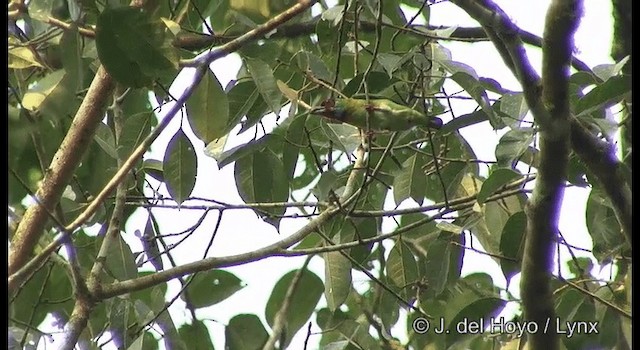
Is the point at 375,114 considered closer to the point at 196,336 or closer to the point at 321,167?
the point at 321,167

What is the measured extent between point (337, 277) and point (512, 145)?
12.4 inches

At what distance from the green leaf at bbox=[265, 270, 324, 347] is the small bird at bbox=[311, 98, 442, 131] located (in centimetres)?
41

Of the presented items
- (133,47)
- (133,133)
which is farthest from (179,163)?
(133,47)

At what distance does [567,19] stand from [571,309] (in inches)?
12.4

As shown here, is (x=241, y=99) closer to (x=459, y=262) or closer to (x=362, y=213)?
(x=362, y=213)

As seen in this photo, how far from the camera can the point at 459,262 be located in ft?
3.29

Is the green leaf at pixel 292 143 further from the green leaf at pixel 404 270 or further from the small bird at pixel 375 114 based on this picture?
the green leaf at pixel 404 270

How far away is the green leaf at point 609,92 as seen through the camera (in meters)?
0.74

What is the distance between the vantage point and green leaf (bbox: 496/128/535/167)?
78 centimetres

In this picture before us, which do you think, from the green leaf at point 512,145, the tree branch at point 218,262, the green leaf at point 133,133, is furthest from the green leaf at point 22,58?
the green leaf at point 512,145

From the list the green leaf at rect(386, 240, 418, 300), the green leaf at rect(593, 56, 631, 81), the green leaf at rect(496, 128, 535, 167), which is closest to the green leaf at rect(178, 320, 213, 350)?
the green leaf at rect(386, 240, 418, 300)

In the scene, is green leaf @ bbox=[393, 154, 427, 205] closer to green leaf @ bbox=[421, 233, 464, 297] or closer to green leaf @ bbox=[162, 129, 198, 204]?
green leaf @ bbox=[421, 233, 464, 297]

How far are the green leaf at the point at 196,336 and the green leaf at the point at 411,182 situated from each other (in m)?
0.30

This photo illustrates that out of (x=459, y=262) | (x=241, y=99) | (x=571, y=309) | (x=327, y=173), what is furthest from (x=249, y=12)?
(x=571, y=309)
